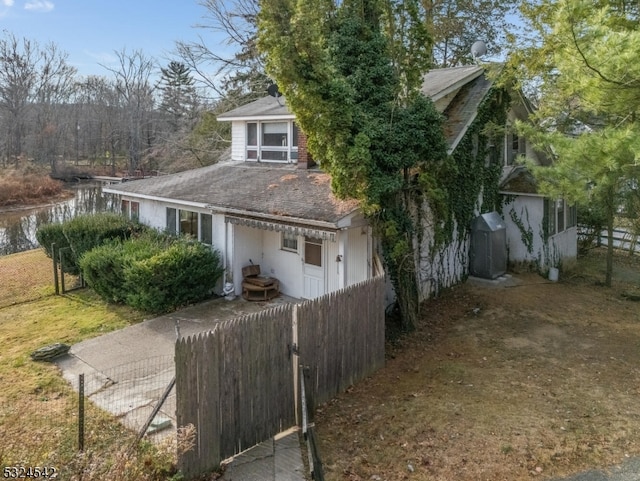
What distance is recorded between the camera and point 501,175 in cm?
1645

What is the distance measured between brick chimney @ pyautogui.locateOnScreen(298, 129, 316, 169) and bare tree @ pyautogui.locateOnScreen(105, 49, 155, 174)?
150 feet

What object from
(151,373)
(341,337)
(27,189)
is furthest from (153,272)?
(27,189)

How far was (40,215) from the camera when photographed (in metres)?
35.8

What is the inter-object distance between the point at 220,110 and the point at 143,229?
60.4 ft

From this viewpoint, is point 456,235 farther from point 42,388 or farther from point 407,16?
point 42,388

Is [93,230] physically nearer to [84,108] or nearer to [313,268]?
[313,268]

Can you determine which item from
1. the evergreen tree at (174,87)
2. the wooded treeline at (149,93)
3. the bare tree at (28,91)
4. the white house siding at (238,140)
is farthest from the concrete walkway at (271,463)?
the bare tree at (28,91)

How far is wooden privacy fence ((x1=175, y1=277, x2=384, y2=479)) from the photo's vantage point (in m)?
5.57

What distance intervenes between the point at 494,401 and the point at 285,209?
626cm

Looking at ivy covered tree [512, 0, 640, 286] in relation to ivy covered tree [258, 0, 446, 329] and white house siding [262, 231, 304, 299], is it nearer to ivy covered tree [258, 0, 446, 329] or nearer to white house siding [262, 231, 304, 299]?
ivy covered tree [258, 0, 446, 329]

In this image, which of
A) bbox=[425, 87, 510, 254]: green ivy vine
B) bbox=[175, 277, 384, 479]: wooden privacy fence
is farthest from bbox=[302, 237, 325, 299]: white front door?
bbox=[175, 277, 384, 479]: wooden privacy fence

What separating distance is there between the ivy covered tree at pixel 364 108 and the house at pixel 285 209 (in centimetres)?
83

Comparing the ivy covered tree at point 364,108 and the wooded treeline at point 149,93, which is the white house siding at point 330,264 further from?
the wooded treeline at point 149,93

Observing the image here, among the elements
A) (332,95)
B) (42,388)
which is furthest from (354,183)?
(42,388)
